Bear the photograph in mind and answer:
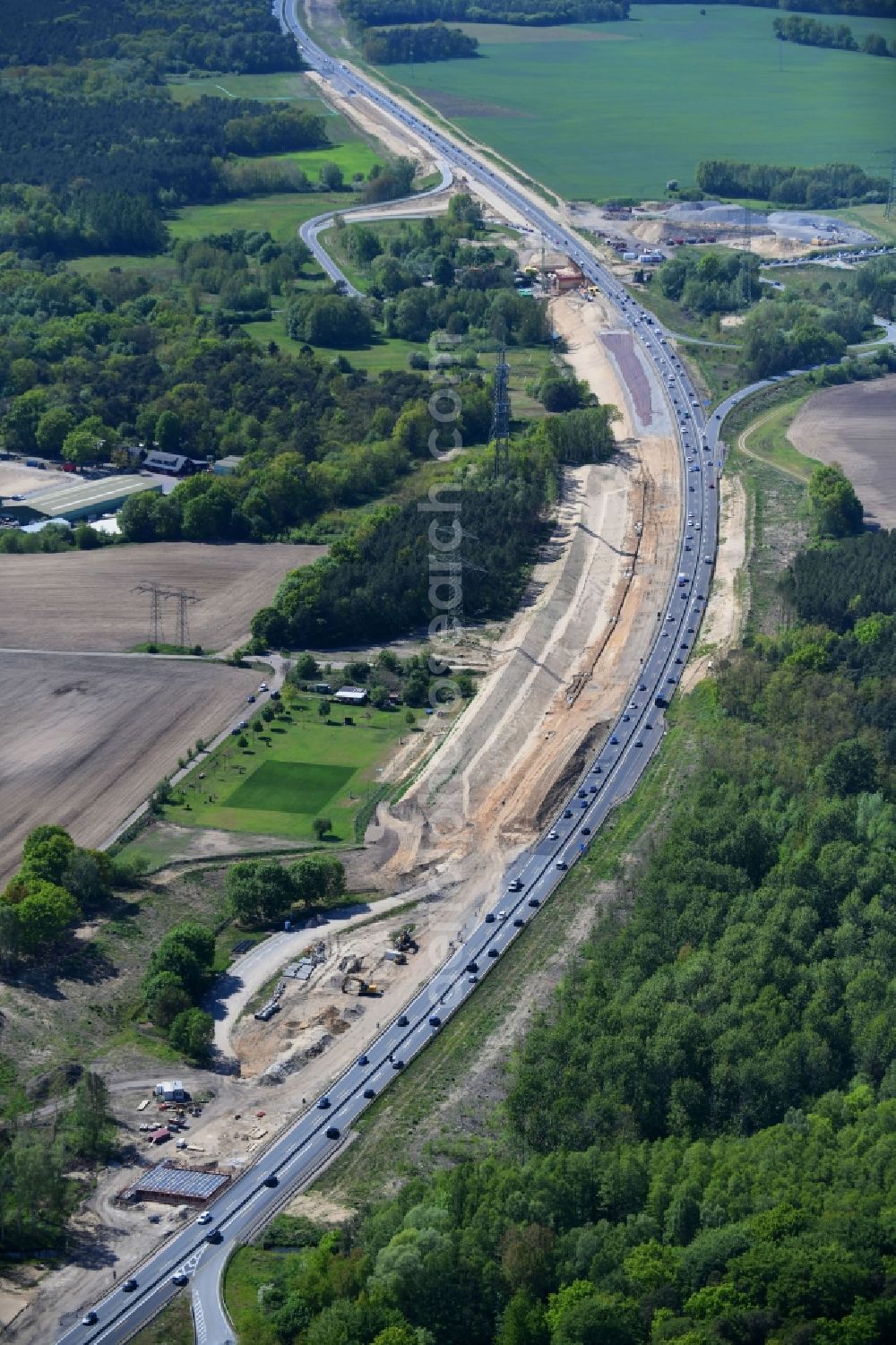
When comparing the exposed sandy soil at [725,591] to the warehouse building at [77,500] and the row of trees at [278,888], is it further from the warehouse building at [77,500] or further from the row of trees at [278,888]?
the warehouse building at [77,500]

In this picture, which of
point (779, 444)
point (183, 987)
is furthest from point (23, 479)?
point (183, 987)

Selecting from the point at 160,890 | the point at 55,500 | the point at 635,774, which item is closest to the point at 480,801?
the point at 635,774

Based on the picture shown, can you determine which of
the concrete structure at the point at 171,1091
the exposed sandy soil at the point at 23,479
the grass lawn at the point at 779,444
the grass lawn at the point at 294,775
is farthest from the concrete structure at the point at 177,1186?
the grass lawn at the point at 779,444

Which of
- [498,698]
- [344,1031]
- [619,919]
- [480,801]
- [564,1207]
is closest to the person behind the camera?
[564,1207]

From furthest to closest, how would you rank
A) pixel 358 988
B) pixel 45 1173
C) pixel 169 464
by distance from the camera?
pixel 169 464, pixel 358 988, pixel 45 1173

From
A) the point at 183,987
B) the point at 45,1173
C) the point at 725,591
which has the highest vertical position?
the point at 45,1173

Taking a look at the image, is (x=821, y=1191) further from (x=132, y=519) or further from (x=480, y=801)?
Answer: (x=132, y=519)

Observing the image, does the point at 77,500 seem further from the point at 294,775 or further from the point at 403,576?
the point at 294,775
